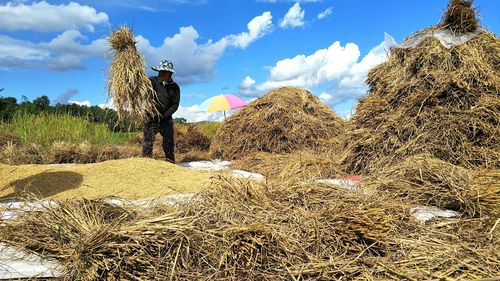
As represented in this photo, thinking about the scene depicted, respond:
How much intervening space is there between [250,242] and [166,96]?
4652 mm

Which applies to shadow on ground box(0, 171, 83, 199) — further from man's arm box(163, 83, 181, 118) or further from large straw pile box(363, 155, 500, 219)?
large straw pile box(363, 155, 500, 219)

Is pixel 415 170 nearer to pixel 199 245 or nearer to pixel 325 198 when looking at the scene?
pixel 325 198

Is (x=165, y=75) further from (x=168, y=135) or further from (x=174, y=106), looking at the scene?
(x=168, y=135)

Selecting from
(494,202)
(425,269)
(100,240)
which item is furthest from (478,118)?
(100,240)

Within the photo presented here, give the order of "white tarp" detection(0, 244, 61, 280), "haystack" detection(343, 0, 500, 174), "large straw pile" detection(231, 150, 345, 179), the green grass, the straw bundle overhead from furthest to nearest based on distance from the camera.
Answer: the green grass
the straw bundle overhead
"large straw pile" detection(231, 150, 345, 179)
"haystack" detection(343, 0, 500, 174)
"white tarp" detection(0, 244, 61, 280)

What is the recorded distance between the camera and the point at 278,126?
7.93 metres

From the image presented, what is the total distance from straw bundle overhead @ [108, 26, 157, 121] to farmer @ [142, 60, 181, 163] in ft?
0.64

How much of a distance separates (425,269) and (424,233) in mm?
505

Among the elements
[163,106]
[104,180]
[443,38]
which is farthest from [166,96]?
[443,38]

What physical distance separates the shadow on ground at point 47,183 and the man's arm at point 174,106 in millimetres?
1881

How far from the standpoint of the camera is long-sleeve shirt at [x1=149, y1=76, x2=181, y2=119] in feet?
21.5

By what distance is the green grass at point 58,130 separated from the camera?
878cm

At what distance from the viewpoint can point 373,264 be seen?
2273 millimetres

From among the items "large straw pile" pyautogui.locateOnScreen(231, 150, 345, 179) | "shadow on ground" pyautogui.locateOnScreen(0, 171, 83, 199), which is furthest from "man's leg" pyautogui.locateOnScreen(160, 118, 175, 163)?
"shadow on ground" pyautogui.locateOnScreen(0, 171, 83, 199)
